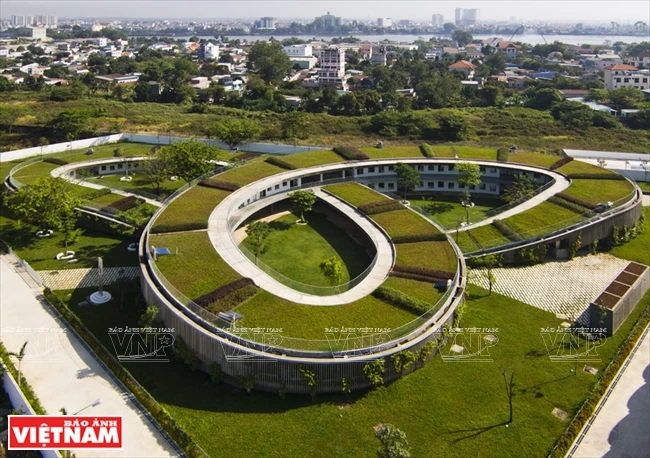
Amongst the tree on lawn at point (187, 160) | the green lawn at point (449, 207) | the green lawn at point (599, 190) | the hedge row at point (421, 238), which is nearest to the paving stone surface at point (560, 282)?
the hedge row at point (421, 238)

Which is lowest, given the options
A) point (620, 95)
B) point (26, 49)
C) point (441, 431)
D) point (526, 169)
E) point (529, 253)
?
point (441, 431)

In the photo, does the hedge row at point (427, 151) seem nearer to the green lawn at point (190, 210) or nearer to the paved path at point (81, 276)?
the green lawn at point (190, 210)

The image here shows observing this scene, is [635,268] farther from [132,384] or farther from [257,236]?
[132,384]

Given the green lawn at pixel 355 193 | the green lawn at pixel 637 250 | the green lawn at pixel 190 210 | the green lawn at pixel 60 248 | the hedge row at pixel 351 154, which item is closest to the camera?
the green lawn at pixel 190 210

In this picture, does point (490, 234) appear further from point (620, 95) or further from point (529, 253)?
point (620, 95)

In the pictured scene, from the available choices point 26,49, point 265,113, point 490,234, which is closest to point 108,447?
point 490,234

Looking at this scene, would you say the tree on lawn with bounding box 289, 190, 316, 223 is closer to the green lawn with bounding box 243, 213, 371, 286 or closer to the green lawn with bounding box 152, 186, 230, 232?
the green lawn with bounding box 243, 213, 371, 286
